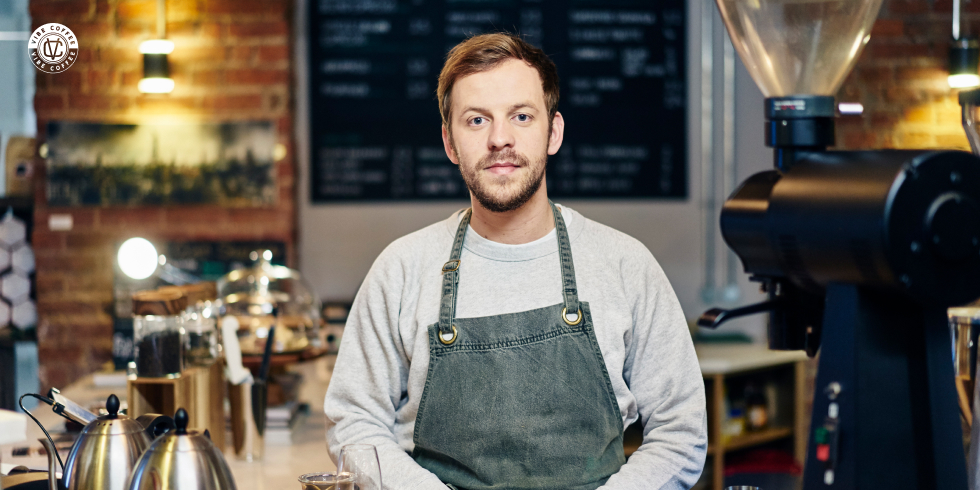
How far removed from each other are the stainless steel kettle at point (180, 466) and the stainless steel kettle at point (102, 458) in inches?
5.8

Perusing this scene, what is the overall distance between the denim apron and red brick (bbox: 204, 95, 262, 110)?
2.25 metres

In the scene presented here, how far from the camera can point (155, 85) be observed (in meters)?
3.22

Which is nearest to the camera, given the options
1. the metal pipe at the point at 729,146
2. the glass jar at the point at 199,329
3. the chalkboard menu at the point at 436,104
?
the glass jar at the point at 199,329

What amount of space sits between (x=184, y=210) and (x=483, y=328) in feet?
7.74

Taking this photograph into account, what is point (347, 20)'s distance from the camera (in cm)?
355

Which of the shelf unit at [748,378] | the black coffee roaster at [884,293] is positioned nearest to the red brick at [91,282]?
the shelf unit at [748,378]

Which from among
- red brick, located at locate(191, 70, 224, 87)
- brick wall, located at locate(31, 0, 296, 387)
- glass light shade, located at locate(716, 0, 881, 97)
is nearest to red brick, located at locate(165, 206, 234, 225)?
brick wall, located at locate(31, 0, 296, 387)

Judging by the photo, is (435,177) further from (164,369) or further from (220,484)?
(220,484)

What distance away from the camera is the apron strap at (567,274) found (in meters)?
1.39

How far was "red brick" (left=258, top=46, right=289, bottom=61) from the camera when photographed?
3379 millimetres

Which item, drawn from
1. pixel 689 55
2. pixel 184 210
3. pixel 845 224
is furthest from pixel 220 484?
pixel 689 55

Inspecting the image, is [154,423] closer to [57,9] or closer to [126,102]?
[126,102]

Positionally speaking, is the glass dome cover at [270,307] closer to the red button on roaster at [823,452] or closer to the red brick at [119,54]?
the red brick at [119,54]

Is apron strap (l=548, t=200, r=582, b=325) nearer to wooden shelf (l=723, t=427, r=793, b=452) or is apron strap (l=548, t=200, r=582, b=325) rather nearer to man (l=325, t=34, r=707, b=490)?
man (l=325, t=34, r=707, b=490)
